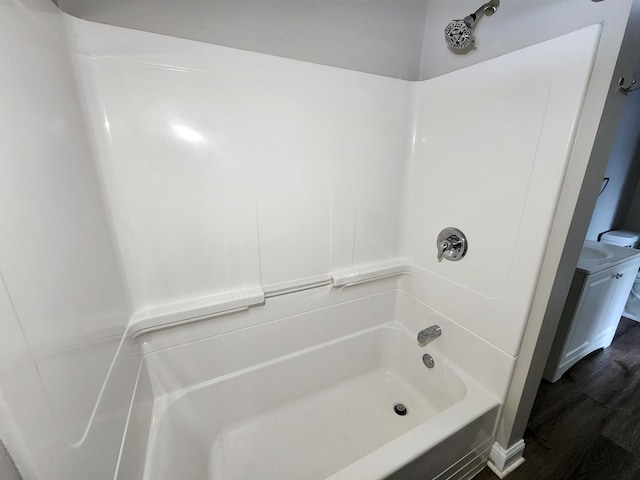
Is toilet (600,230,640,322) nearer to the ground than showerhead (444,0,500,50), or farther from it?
nearer to the ground

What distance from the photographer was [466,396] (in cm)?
115

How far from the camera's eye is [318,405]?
57.3 inches

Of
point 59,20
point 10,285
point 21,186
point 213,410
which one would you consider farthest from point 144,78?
point 213,410

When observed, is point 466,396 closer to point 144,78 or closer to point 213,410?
point 213,410

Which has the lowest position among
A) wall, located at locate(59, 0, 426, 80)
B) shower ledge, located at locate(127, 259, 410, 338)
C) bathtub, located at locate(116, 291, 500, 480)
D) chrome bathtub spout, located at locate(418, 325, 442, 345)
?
bathtub, located at locate(116, 291, 500, 480)

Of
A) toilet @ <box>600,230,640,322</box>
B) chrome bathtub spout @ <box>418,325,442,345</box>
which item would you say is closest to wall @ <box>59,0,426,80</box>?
chrome bathtub spout @ <box>418,325,442,345</box>

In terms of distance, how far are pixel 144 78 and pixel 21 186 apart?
63 centimetres

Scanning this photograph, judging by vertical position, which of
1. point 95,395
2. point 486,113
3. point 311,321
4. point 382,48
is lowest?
point 311,321

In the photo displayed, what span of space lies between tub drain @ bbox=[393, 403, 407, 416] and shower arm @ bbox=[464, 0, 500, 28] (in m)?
1.94

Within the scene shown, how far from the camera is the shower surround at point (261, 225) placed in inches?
26.0

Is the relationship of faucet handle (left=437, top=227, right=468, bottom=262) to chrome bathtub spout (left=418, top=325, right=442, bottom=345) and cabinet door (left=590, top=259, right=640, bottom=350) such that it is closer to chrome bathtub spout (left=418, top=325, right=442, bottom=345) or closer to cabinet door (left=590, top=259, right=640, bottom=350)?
chrome bathtub spout (left=418, top=325, right=442, bottom=345)

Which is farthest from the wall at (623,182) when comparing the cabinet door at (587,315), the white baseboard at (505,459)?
the white baseboard at (505,459)

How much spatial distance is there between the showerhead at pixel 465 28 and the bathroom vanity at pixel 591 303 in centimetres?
144

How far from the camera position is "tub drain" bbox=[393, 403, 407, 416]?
1.44 metres
